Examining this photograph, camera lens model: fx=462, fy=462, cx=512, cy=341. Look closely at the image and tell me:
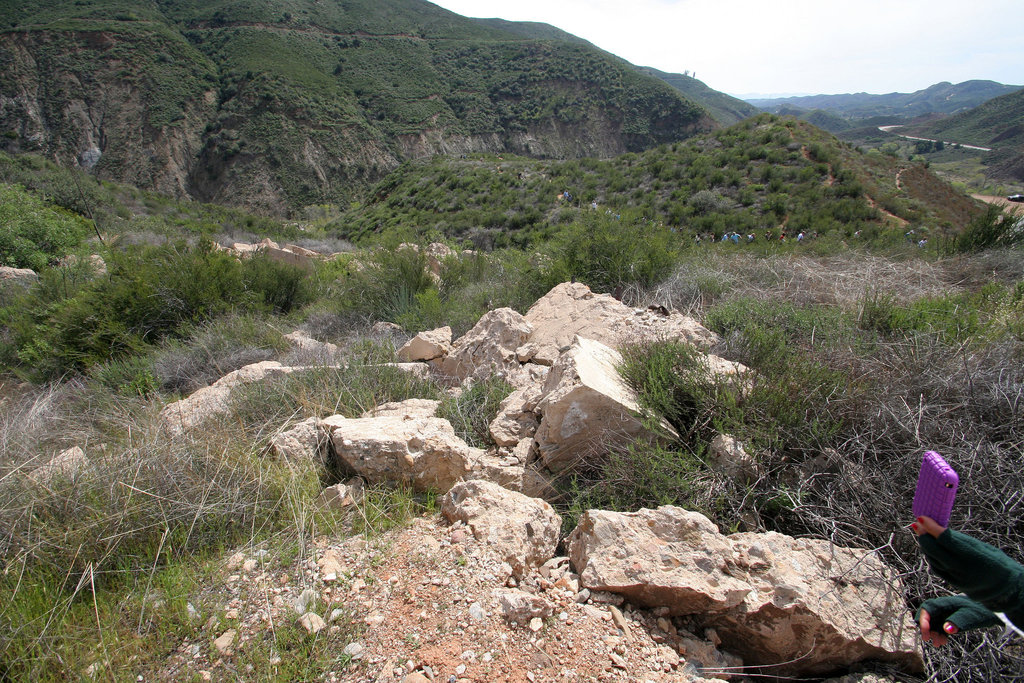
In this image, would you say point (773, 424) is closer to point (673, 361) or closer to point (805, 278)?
point (673, 361)

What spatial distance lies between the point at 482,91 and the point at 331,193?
80.6ft

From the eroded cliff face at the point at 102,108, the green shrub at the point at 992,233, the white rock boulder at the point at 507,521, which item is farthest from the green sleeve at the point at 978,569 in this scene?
the eroded cliff face at the point at 102,108

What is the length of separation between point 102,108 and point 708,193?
176ft

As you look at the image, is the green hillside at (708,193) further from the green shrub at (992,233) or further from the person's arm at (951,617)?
the person's arm at (951,617)

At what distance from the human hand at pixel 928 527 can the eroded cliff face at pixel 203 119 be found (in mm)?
46889

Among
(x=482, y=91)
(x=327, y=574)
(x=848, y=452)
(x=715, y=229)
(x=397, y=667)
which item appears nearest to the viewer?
(x=397, y=667)

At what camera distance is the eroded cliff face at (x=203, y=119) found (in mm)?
41062

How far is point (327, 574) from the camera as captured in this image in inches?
74.7

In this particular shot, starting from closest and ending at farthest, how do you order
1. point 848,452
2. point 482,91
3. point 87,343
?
point 848,452
point 87,343
point 482,91

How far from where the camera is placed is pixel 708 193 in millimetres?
15719

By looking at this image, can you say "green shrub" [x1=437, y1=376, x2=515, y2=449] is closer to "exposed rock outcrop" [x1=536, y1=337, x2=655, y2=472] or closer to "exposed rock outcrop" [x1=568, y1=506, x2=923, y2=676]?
"exposed rock outcrop" [x1=536, y1=337, x2=655, y2=472]

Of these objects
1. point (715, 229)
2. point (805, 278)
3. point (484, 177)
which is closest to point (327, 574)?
point (805, 278)

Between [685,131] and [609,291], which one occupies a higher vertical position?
[685,131]

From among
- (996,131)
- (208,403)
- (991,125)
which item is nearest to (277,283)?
(208,403)
